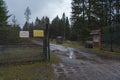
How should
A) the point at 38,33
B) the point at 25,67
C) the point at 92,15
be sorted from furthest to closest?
1. the point at 92,15
2. the point at 38,33
3. the point at 25,67

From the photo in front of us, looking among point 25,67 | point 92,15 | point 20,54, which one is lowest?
point 25,67

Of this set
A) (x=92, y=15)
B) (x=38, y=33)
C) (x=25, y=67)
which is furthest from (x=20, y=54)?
(x=92, y=15)

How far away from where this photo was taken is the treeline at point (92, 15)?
50.0m

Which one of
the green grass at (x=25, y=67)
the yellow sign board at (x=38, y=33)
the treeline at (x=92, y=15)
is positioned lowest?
the green grass at (x=25, y=67)

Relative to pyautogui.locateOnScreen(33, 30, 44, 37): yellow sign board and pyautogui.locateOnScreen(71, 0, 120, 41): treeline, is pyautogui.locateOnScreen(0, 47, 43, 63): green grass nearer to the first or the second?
pyautogui.locateOnScreen(33, 30, 44, 37): yellow sign board

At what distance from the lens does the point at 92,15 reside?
169 ft

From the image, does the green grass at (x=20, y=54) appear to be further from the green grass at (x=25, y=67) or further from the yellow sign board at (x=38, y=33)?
the yellow sign board at (x=38, y=33)

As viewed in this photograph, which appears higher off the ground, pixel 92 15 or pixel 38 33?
pixel 92 15

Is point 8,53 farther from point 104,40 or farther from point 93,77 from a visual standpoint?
point 104,40

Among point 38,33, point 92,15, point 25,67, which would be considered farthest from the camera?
point 92,15

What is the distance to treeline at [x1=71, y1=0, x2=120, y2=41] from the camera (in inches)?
1969

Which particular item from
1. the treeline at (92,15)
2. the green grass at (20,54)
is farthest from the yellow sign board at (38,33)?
the treeline at (92,15)

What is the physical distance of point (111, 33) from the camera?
89.4 feet

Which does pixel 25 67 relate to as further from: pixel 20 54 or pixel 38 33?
pixel 38 33
